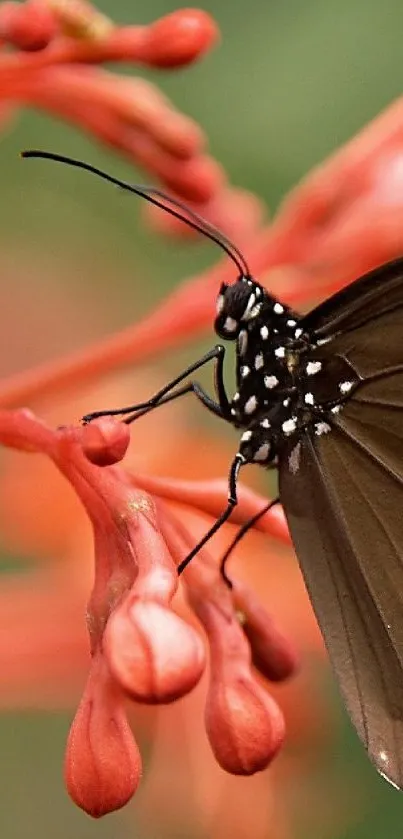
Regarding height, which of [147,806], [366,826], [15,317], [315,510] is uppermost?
[15,317]

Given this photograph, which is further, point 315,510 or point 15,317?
point 15,317

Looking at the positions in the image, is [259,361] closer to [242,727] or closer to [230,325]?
[230,325]

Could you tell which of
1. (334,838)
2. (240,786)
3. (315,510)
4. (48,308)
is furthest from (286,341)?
(48,308)

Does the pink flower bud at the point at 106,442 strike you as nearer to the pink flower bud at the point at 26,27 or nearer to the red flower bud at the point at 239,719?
the red flower bud at the point at 239,719

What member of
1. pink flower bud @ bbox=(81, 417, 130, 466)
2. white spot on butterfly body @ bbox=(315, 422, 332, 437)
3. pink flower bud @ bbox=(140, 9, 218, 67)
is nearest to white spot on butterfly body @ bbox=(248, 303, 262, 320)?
white spot on butterfly body @ bbox=(315, 422, 332, 437)

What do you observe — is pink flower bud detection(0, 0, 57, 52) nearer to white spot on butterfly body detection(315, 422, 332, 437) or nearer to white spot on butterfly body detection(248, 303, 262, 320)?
white spot on butterfly body detection(248, 303, 262, 320)

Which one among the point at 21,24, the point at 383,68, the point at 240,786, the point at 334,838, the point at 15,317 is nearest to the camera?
the point at 21,24

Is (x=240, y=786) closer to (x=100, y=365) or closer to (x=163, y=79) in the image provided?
(x=100, y=365)

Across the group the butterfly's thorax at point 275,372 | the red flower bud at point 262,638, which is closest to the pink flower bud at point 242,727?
the red flower bud at point 262,638
